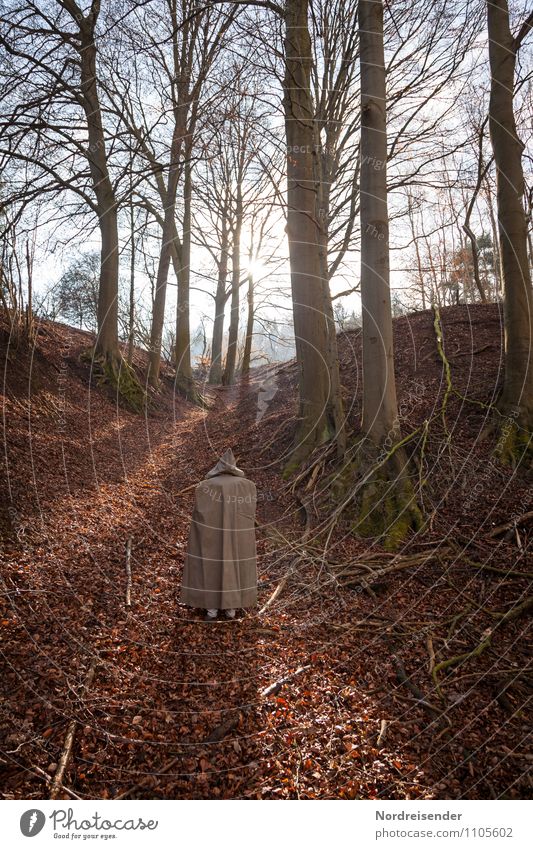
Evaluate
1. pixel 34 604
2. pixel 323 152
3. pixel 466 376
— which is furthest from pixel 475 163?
pixel 34 604

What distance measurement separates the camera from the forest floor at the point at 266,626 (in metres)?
2.56

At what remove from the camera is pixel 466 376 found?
724cm

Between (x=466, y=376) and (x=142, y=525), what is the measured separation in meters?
5.89

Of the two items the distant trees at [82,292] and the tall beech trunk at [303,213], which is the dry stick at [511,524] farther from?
the distant trees at [82,292]

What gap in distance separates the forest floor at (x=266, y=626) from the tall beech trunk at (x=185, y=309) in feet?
10.1

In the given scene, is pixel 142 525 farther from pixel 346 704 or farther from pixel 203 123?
pixel 203 123

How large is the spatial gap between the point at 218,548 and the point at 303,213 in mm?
5108

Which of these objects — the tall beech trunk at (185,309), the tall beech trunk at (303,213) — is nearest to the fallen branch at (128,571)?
the tall beech trunk at (303,213)

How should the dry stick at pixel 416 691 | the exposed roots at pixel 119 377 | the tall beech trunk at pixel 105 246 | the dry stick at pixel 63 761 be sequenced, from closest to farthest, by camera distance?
1. the dry stick at pixel 63 761
2. the dry stick at pixel 416 691
3. the exposed roots at pixel 119 377
4. the tall beech trunk at pixel 105 246

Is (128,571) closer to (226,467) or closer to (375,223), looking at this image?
(226,467)

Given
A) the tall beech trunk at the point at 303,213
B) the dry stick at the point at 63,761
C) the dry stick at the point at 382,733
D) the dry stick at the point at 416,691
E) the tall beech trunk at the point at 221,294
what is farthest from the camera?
the tall beech trunk at the point at 221,294

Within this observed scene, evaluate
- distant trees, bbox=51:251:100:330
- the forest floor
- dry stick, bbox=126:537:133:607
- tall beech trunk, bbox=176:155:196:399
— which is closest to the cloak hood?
the forest floor

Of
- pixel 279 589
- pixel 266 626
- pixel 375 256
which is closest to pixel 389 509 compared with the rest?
pixel 279 589

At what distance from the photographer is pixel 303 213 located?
250 inches
